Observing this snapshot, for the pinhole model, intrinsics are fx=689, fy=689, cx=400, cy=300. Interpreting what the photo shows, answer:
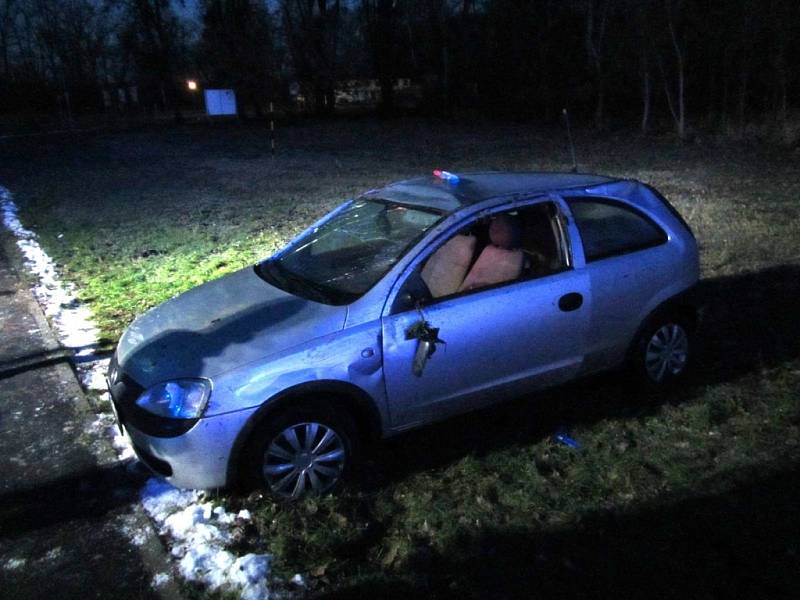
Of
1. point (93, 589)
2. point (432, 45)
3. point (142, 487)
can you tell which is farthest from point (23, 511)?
point (432, 45)

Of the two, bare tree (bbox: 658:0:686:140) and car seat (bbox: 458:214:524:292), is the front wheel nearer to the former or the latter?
car seat (bbox: 458:214:524:292)

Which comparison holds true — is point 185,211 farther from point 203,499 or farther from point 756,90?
point 756,90

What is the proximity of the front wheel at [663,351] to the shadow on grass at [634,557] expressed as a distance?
1.26m

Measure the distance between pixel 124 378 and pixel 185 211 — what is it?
9.37m

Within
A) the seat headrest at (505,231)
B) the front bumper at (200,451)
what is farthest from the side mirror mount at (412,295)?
the front bumper at (200,451)

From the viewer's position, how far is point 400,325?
3660 mm

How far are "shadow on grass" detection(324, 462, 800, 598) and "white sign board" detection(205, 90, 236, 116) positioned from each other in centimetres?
4558

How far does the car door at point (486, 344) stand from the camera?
3.70m

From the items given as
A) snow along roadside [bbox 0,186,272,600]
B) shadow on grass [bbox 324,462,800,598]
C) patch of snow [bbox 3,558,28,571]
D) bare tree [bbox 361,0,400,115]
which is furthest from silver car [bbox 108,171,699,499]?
bare tree [bbox 361,0,400,115]

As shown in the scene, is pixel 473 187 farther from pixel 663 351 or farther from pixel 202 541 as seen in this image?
pixel 202 541

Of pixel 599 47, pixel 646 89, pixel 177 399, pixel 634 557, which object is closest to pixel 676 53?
pixel 646 89

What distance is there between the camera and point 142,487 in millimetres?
3916

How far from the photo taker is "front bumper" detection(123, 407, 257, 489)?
332 centimetres

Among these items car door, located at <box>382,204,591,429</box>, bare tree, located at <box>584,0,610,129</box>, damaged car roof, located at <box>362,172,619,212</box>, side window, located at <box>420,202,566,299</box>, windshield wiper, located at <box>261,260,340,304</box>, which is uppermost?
bare tree, located at <box>584,0,610,129</box>
